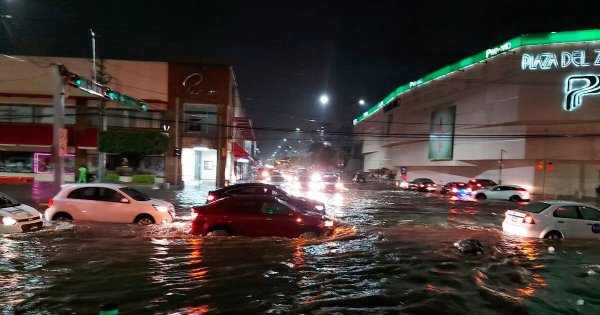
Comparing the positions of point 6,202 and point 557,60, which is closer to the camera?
point 6,202

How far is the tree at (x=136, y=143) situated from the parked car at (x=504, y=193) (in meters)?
24.4

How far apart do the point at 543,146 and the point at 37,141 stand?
4261 centimetres

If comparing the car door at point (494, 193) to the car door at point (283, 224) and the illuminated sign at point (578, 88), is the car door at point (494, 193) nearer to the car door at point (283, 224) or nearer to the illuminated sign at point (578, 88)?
the illuminated sign at point (578, 88)

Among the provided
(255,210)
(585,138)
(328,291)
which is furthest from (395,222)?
(585,138)

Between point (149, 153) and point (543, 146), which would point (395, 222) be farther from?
point (543, 146)

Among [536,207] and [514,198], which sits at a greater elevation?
[536,207]

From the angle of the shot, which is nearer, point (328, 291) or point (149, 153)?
point (328, 291)

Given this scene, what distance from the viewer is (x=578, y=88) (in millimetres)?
39438

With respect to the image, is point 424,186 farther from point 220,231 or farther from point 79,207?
point 79,207

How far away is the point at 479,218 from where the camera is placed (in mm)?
19359

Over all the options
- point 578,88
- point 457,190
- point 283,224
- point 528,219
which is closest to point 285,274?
point 283,224

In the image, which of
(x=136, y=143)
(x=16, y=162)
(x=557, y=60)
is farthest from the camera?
(x=557, y=60)

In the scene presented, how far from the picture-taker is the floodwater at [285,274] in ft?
20.4

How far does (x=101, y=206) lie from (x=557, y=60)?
40.9 meters
